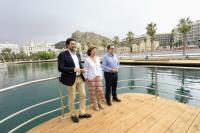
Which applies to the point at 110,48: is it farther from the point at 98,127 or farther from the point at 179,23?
the point at 179,23

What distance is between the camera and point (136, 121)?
252 centimetres

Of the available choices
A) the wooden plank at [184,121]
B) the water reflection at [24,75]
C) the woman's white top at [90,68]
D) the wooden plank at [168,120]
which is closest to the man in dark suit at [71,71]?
the woman's white top at [90,68]

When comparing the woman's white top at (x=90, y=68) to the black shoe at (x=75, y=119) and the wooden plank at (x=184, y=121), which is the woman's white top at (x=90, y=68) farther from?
the wooden plank at (x=184, y=121)

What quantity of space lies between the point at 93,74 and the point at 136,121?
109 cm

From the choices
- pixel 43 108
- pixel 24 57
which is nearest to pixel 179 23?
pixel 43 108

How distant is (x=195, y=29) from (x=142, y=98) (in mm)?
103544

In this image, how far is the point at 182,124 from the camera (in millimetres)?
2369

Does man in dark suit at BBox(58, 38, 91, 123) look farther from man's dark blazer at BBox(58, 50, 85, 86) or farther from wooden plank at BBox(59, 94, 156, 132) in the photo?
wooden plank at BBox(59, 94, 156, 132)

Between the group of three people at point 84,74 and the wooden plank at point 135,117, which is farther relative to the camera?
the group of three people at point 84,74

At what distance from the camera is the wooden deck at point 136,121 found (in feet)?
7.46

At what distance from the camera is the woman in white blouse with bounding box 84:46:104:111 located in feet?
9.15

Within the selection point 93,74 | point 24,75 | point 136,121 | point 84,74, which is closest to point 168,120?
point 136,121

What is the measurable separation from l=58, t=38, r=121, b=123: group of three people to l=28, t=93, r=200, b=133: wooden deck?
20 cm

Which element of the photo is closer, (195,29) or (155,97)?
(155,97)
